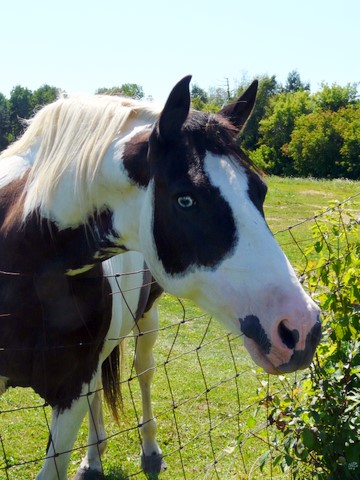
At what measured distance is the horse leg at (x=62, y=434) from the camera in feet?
8.15

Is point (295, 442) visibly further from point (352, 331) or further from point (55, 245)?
point (55, 245)

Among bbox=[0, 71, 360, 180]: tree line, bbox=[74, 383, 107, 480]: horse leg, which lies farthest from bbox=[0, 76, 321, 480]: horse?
Result: bbox=[0, 71, 360, 180]: tree line

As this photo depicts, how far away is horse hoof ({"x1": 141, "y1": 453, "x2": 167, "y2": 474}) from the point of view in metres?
3.73

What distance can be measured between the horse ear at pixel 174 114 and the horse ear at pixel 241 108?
33cm

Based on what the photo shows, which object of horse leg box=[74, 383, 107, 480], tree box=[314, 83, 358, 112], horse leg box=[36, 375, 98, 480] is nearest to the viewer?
horse leg box=[36, 375, 98, 480]

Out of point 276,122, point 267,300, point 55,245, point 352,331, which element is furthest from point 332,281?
point 276,122

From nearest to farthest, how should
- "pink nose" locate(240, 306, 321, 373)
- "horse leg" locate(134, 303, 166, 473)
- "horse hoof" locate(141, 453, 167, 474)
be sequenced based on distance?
"pink nose" locate(240, 306, 321, 373), "horse hoof" locate(141, 453, 167, 474), "horse leg" locate(134, 303, 166, 473)

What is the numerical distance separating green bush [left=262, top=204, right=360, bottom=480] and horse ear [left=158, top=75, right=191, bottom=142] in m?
0.97

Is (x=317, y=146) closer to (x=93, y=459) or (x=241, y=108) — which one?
(x=93, y=459)

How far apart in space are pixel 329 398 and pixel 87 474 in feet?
6.45

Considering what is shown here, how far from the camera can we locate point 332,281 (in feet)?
8.68

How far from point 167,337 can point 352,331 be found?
4.32 m

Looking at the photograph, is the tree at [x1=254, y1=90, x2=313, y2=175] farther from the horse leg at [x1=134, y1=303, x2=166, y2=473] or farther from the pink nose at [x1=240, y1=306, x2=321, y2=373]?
the pink nose at [x1=240, y1=306, x2=321, y2=373]

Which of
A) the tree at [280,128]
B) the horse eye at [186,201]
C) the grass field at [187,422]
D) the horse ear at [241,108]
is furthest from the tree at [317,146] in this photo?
the horse eye at [186,201]
